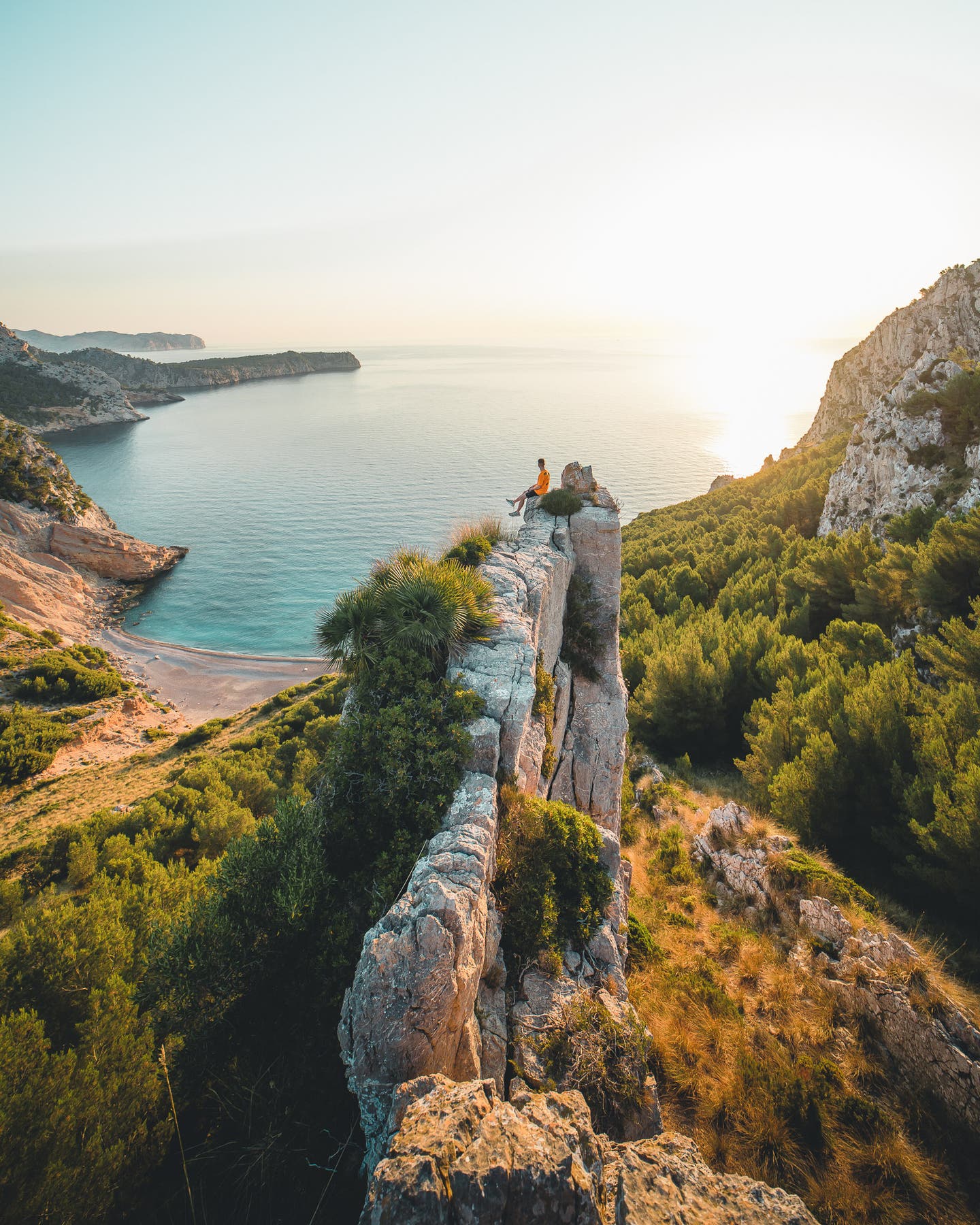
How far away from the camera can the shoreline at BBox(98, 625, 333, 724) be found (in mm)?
40500

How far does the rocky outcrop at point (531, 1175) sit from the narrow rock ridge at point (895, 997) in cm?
543

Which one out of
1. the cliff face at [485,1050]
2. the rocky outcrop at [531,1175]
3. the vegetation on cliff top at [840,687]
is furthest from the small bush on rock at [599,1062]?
the vegetation on cliff top at [840,687]

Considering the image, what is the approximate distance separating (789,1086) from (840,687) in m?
13.2

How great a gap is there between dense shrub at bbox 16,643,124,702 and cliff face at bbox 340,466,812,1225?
121ft

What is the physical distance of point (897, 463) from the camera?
1309 inches

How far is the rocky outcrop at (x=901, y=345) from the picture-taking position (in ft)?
166

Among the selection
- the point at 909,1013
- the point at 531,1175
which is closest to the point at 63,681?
the point at 531,1175

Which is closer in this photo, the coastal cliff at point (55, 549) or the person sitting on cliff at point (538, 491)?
the person sitting on cliff at point (538, 491)

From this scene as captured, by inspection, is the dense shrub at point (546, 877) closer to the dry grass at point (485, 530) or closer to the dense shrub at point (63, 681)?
the dry grass at point (485, 530)

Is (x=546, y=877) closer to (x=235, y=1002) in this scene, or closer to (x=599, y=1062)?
(x=599, y=1062)

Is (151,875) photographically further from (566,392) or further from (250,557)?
(566,392)

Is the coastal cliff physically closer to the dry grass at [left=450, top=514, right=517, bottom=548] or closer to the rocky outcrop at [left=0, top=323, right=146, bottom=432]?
the dry grass at [left=450, top=514, right=517, bottom=548]

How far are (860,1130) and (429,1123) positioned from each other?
6.14m

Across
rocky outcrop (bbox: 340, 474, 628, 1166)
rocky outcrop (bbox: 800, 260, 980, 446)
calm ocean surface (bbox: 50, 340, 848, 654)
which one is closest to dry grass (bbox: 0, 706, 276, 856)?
calm ocean surface (bbox: 50, 340, 848, 654)
